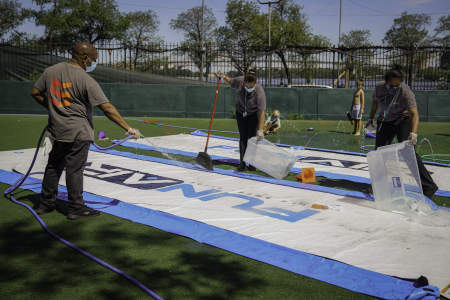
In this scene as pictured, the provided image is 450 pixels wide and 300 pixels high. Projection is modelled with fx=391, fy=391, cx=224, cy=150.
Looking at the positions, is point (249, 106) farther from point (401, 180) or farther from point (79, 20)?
point (79, 20)

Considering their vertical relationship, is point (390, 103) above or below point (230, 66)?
below

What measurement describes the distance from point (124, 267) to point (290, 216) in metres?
2.09

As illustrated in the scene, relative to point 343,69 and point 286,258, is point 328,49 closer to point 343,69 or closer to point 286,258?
point 343,69

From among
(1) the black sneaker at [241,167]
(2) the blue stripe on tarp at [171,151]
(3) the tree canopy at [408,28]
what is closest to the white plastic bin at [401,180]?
(1) the black sneaker at [241,167]

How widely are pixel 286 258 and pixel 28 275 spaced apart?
211 cm

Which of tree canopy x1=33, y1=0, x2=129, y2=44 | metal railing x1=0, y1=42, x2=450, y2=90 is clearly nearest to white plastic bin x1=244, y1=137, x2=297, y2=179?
metal railing x1=0, y1=42, x2=450, y2=90

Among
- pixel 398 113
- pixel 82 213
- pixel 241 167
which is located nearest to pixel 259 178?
pixel 241 167

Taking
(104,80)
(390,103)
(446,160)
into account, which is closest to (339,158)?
(446,160)

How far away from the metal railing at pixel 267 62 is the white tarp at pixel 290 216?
12.6 metres

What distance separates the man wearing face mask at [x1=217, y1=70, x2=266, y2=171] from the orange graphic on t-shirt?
3.46 m

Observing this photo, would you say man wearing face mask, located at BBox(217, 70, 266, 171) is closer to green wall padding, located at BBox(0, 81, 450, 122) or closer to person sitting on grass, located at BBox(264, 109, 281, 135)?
person sitting on grass, located at BBox(264, 109, 281, 135)

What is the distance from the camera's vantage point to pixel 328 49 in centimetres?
1838

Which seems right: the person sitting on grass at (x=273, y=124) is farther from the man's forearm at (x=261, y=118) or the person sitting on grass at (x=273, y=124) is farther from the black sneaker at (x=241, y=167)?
the man's forearm at (x=261, y=118)

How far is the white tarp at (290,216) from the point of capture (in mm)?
3493
